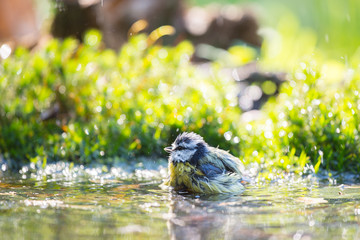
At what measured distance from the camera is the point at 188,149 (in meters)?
5.16

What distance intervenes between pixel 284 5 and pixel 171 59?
10394 millimetres

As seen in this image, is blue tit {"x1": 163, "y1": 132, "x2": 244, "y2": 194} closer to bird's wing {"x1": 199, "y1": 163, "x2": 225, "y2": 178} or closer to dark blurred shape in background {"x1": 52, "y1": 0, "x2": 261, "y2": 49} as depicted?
A: bird's wing {"x1": 199, "y1": 163, "x2": 225, "y2": 178}

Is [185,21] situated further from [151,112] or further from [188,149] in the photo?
[188,149]

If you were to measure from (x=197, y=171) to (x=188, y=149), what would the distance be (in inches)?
9.8

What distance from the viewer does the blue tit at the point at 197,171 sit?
5.05 metres

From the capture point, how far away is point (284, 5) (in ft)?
57.3

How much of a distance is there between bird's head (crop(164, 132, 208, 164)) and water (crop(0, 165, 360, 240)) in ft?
1.23

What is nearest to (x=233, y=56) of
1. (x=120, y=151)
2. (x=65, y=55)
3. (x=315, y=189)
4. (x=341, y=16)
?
(x=341, y=16)

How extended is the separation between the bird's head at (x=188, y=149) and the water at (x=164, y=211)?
0.37 meters

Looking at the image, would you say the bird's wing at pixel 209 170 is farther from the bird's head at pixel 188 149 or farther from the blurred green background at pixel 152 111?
the blurred green background at pixel 152 111

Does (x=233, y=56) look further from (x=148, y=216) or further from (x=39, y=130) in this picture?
(x=148, y=216)

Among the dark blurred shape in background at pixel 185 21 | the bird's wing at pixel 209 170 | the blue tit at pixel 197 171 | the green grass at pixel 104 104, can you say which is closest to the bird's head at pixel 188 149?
the blue tit at pixel 197 171

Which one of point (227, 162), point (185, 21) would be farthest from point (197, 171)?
point (185, 21)

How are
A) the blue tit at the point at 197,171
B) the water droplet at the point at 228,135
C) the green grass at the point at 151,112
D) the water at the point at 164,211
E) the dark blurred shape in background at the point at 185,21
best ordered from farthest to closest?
the dark blurred shape in background at the point at 185,21 < the water droplet at the point at 228,135 < the green grass at the point at 151,112 < the blue tit at the point at 197,171 < the water at the point at 164,211
